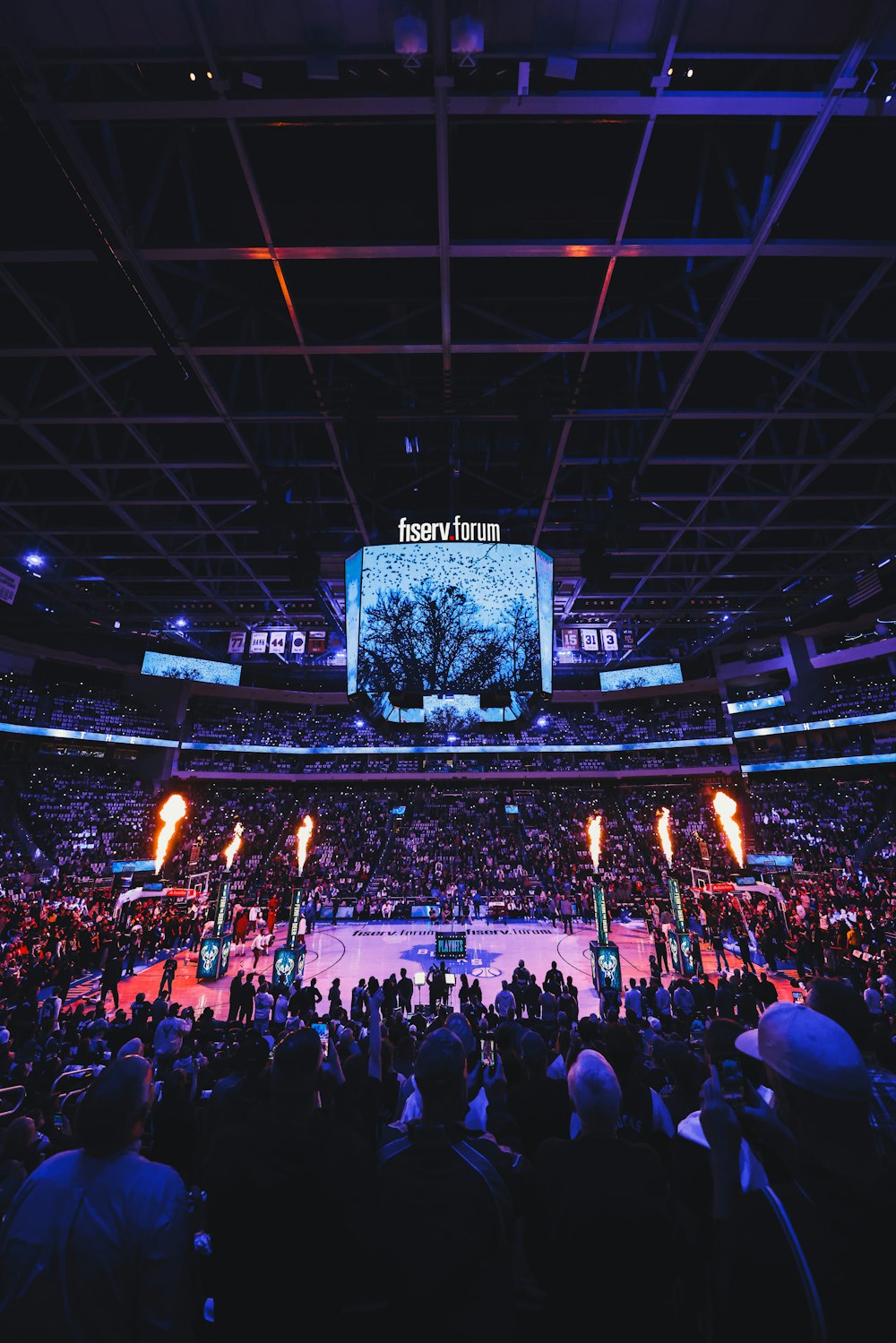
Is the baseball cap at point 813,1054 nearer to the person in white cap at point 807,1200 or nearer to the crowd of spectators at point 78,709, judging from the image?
the person in white cap at point 807,1200

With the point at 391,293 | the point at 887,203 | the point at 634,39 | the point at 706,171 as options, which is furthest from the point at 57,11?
the point at 887,203

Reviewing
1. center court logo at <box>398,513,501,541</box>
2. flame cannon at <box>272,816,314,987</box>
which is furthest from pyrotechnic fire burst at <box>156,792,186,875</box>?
center court logo at <box>398,513,501,541</box>

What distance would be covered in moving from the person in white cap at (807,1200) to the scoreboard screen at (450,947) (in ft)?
60.5

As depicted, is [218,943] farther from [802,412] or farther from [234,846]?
[802,412]

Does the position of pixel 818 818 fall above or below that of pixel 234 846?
above

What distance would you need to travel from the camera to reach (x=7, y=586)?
17.7 m

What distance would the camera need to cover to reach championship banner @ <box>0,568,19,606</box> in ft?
57.2

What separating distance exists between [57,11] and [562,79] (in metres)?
5.45

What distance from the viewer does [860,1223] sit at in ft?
5.49

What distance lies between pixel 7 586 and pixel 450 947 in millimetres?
18663

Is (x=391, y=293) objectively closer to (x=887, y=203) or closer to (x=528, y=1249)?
Result: (x=887, y=203)

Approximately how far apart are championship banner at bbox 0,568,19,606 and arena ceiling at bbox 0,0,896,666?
186 centimetres

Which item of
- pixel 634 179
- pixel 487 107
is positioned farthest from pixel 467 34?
pixel 634 179

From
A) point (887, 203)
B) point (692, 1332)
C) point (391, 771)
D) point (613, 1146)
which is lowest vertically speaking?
point (692, 1332)
